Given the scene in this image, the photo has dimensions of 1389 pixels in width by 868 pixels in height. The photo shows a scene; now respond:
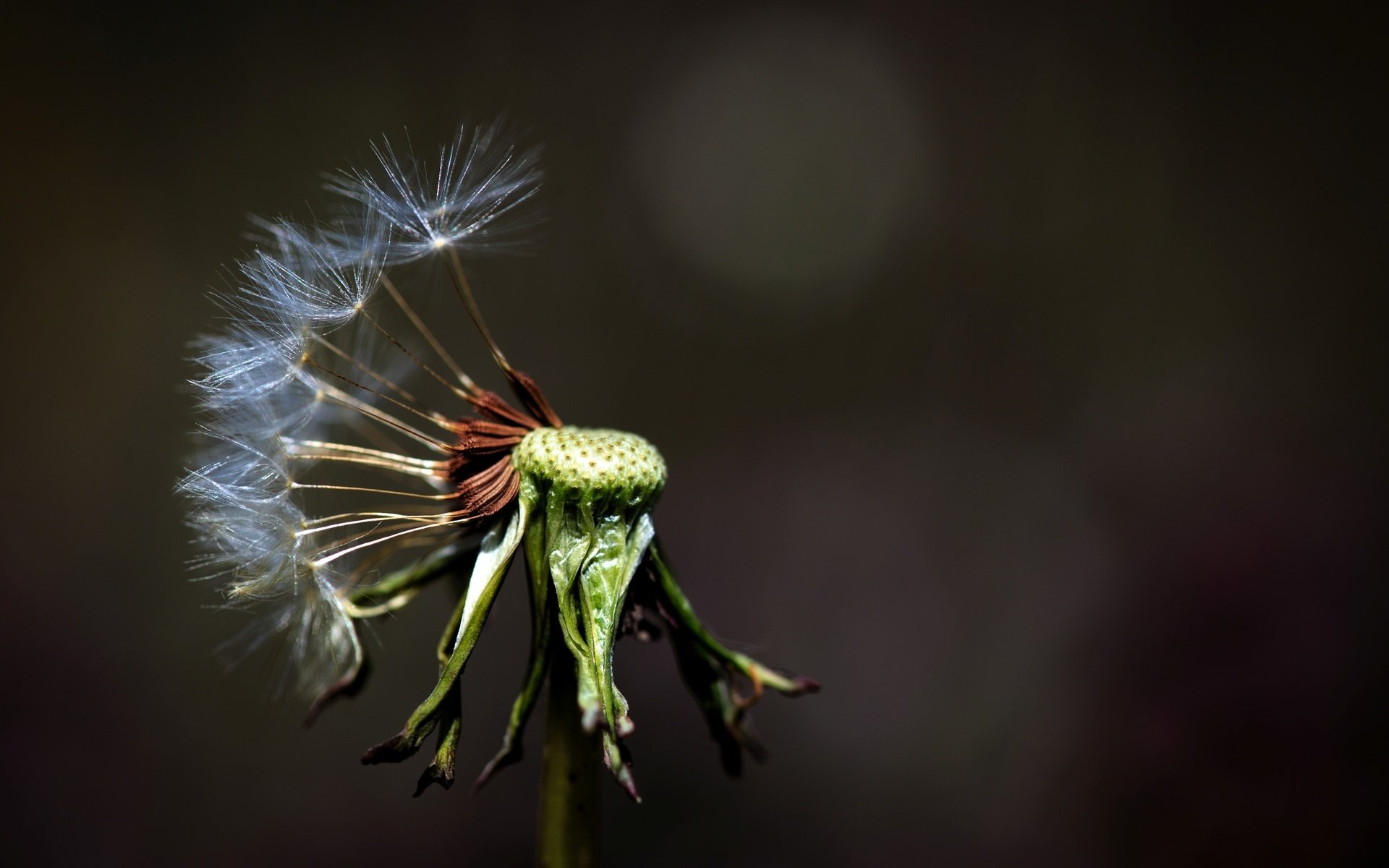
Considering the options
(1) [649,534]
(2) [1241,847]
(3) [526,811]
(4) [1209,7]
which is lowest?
(3) [526,811]

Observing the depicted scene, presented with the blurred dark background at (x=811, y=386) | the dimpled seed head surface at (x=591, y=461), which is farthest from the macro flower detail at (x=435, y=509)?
the blurred dark background at (x=811, y=386)

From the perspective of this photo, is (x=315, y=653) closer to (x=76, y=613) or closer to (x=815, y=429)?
(x=76, y=613)

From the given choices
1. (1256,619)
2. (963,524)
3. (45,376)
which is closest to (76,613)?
(45,376)

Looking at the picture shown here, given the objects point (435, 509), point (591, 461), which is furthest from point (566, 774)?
point (435, 509)

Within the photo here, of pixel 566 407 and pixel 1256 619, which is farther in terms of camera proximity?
pixel 566 407

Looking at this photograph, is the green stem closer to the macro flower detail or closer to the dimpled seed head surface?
the macro flower detail

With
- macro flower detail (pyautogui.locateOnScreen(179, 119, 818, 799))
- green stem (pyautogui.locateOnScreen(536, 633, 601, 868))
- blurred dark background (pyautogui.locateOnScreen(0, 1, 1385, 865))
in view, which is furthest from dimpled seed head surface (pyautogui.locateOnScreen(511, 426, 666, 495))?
blurred dark background (pyautogui.locateOnScreen(0, 1, 1385, 865))

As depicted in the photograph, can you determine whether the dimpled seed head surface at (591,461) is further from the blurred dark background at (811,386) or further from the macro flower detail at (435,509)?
the blurred dark background at (811,386)
